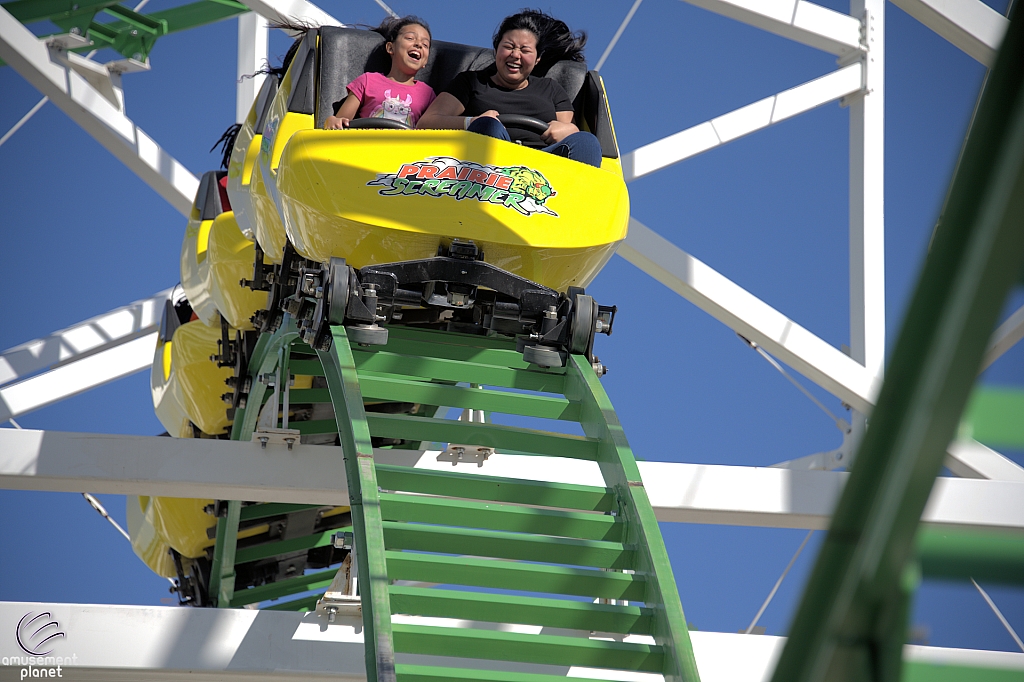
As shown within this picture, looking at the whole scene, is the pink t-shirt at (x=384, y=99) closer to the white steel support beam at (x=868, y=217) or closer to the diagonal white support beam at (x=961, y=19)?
the diagonal white support beam at (x=961, y=19)

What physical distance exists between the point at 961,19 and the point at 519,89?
96.3 inches

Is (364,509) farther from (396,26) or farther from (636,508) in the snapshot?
(396,26)

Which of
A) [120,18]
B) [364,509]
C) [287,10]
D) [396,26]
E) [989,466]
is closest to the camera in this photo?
[364,509]

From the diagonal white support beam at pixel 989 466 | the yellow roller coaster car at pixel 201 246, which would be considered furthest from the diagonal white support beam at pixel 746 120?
the yellow roller coaster car at pixel 201 246

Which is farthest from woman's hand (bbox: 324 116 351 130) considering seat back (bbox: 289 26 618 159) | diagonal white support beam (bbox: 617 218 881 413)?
diagonal white support beam (bbox: 617 218 881 413)

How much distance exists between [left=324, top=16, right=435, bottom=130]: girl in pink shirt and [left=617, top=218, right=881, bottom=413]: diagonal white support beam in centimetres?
175

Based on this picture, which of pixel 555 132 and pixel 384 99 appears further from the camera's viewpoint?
pixel 384 99

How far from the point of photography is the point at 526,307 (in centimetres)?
361

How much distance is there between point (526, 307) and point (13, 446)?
2381mm

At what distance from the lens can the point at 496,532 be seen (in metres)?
3.18

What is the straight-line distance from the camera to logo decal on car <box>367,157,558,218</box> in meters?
3.57

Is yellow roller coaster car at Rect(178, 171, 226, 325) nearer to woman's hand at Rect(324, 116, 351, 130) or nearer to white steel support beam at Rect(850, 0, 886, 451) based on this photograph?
woman's hand at Rect(324, 116, 351, 130)

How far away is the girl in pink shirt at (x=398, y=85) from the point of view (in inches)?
169

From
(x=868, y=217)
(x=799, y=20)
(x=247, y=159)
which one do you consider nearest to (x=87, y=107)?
(x=247, y=159)
